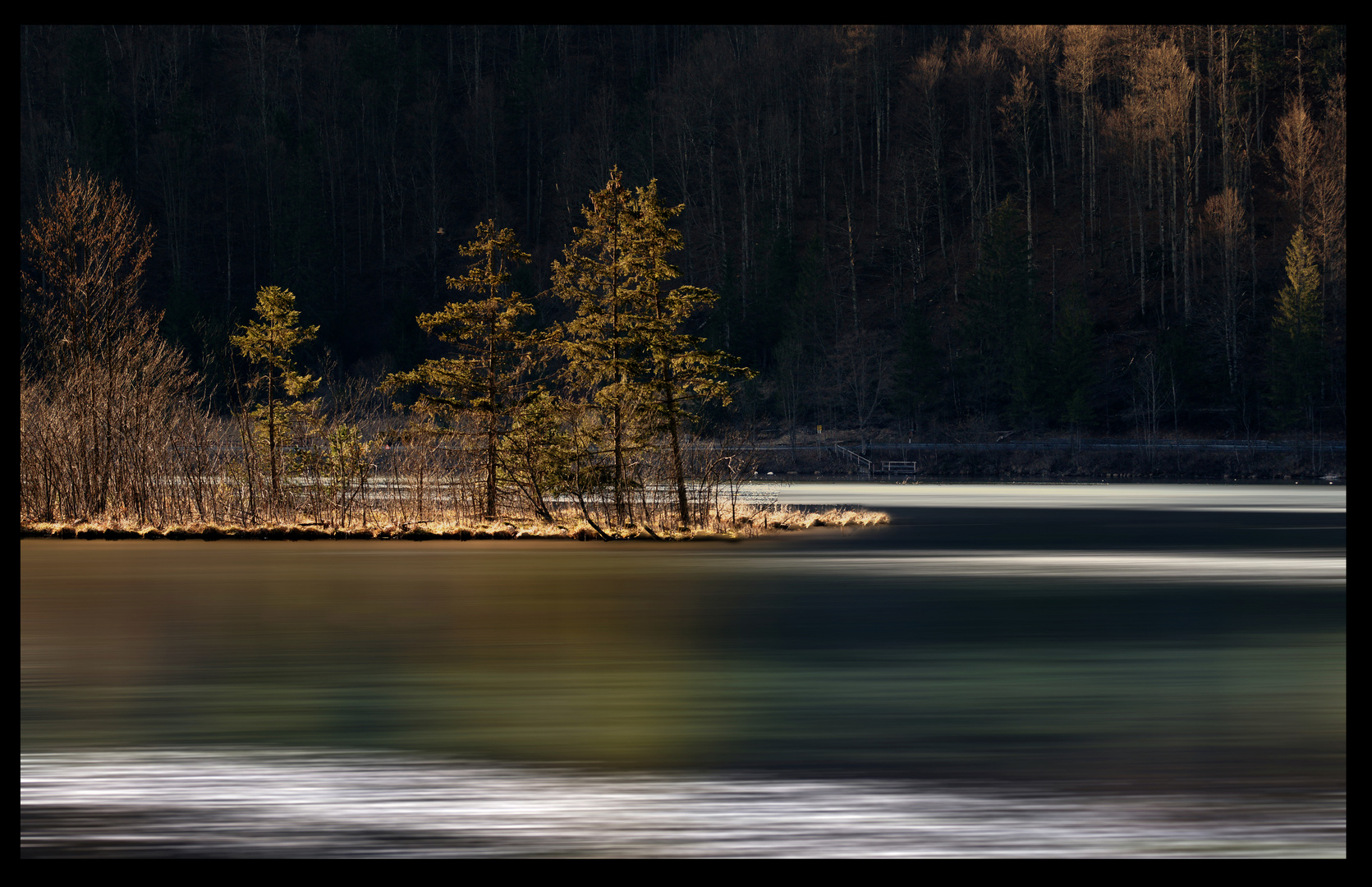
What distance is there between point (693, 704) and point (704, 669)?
7.34ft

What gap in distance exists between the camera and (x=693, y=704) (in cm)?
1365

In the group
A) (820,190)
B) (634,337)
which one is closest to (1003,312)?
(820,190)

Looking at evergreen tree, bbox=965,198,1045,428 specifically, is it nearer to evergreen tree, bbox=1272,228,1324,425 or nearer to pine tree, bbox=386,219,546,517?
evergreen tree, bbox=1272,228,1324,425

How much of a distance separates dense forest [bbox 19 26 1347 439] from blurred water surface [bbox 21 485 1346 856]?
56673 mm

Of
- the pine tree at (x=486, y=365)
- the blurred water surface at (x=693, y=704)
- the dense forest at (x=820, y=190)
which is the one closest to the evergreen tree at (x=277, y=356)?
the pine tree at (x=486, y=365)

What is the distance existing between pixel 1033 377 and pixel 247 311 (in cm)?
4882

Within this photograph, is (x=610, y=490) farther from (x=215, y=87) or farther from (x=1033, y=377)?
(x=215, y=87)

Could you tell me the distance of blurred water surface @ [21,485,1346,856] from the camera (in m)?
9.17

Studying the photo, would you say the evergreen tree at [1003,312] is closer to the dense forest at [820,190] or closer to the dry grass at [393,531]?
the dense forest at [820,190]

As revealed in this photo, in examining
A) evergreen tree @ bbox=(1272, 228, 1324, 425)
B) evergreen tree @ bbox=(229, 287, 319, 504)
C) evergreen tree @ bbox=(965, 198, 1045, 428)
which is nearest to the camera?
evergreen tree @ bbox=(229, 287, 319, 504)

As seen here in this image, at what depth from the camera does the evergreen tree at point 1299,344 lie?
74.8m

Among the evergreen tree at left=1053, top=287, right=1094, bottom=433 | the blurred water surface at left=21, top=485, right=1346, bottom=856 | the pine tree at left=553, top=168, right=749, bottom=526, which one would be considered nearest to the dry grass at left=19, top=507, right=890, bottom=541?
the pine tree at left=553, top=168, right=749, bottom=526
